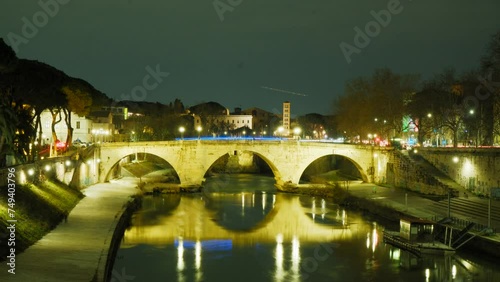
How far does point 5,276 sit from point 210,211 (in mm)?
24384

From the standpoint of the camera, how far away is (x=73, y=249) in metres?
21.8

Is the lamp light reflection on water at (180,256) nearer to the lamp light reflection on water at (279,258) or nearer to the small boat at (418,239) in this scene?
the lamp light reflection on water at (279,258)

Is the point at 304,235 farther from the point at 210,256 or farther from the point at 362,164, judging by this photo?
the point at 362,164

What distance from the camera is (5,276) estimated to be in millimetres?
16719

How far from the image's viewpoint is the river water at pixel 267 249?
24156 millimetres

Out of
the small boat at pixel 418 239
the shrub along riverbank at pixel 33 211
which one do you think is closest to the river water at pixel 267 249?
the small boat at pixel 418 239

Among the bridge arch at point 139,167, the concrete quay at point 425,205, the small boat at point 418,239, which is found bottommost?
the small boat at point 418,239

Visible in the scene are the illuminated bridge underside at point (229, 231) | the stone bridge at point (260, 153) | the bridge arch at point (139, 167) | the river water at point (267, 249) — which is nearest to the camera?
the river water at point (267, 249)

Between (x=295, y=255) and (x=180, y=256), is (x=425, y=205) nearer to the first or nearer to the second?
(x=295, y=255)

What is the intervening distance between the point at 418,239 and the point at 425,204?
899cm

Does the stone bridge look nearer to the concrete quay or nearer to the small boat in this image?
the concrete quay

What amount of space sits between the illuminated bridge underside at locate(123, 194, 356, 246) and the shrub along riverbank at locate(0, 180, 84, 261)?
13.4 ft

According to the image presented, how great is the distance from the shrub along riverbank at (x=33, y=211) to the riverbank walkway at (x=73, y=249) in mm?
357

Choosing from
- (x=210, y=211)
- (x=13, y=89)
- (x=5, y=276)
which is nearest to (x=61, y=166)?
(x=13, y=89)
